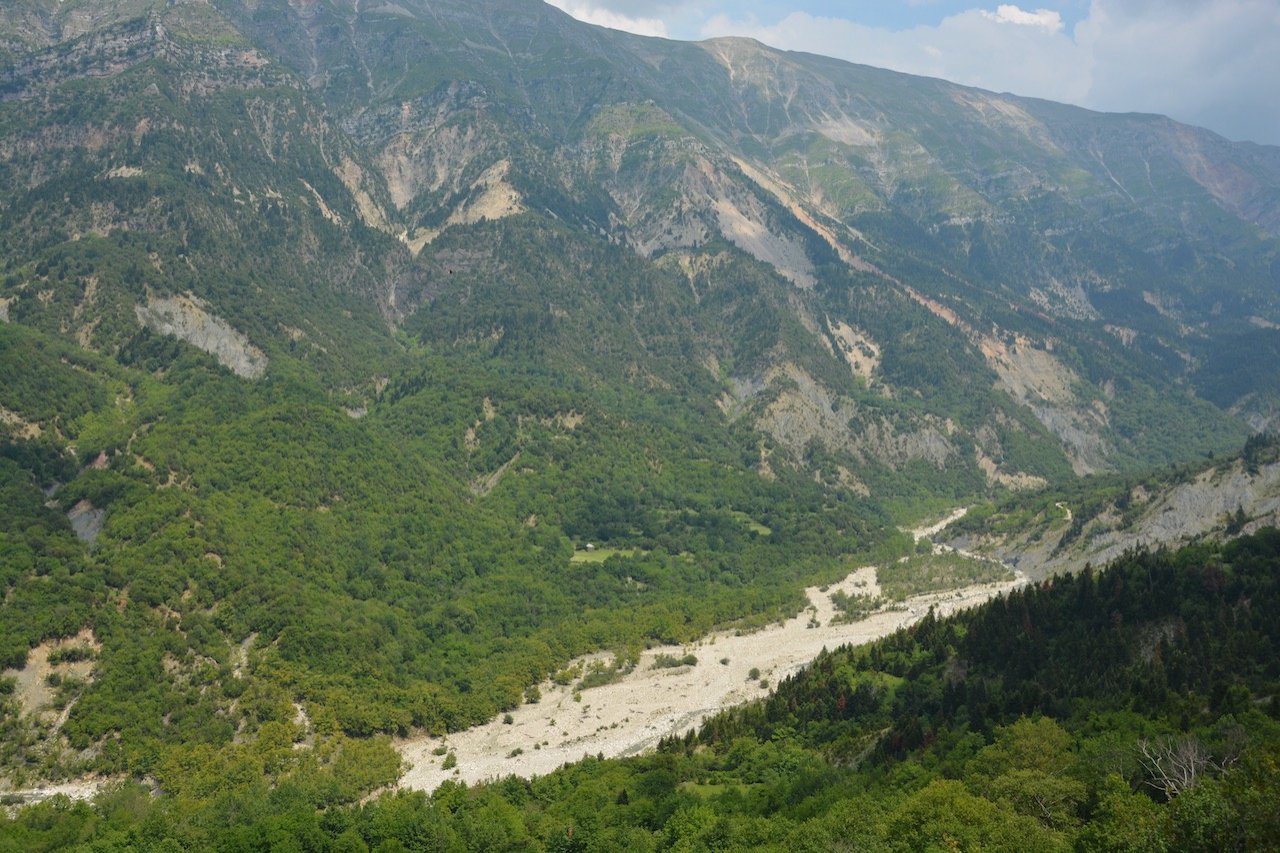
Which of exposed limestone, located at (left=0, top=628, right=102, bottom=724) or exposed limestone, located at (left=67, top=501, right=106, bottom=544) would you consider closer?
exposed limestone, located at (left=0, top=628, right=102, bottom=724)

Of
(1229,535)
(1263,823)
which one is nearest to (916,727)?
(1263,823)

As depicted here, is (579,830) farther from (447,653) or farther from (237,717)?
(447,653)

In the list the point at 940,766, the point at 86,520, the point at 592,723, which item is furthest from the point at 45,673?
the point at 940,766

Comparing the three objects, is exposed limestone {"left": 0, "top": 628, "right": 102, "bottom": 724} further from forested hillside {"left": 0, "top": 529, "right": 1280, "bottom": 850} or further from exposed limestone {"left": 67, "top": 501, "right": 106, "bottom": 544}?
exposed limestone {"left": 67, "top": 501, "right": 106, "bottom": 544}

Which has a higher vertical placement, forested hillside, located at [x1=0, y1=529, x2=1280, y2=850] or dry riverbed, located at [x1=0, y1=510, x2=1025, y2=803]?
forested hillside, located at [x1=0, y1=529, x2=1280, y2=850]

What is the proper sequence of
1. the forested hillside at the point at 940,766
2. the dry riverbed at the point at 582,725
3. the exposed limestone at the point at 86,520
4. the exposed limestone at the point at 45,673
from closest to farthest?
the forested hillside at the point at 940,766
the exposed limestone at the point at 45,673
the dry riverbed at the point at 582,725
the exposed limestone at the point at 86,520

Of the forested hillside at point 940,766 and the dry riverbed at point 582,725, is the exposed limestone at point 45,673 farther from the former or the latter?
the forested hillside at point 940,766

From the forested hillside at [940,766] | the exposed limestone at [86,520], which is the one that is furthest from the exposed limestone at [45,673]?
the exposed limestone at [86,520]

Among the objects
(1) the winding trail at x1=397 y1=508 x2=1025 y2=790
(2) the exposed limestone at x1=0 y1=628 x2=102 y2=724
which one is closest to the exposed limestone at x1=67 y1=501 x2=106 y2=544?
(2) the exposed limestone at x1=0 y1=628 x2=102 y2=724

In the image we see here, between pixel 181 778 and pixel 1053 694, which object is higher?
pixel 1053 694
